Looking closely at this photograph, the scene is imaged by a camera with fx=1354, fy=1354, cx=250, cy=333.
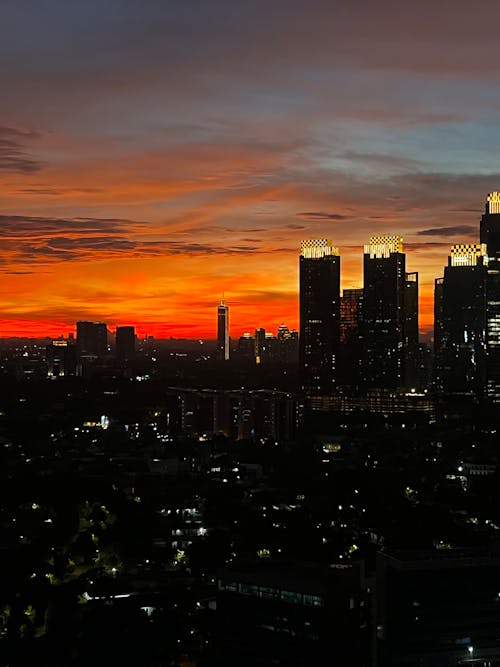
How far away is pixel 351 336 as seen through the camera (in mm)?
54625

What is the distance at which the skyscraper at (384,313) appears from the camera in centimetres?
5412

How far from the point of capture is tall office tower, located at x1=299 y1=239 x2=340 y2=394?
54.3 metres

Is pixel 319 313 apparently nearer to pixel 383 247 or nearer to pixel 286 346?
pixel 383 247

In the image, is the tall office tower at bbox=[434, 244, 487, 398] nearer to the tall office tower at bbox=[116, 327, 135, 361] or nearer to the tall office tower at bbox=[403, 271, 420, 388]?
the tall office tower at bbox=[403, 271, 420, 388]

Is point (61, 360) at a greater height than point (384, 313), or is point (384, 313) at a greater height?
point (384, 313)

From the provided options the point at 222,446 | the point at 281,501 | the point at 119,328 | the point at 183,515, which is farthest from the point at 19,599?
the point at 119,328

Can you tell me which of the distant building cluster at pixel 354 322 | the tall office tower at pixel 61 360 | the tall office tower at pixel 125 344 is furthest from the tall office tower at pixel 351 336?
the tall office tower at pixel 125 344

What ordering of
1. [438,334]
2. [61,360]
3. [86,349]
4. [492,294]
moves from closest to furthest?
1. [492,294]
2. [438,334]
3. [61,360]
4. [86,349]

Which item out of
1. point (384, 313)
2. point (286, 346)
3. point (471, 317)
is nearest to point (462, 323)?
point (471, 317)

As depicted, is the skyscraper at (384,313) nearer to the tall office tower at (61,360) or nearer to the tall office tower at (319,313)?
the tall office tower at (319,313)

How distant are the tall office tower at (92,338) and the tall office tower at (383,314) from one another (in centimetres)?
2688

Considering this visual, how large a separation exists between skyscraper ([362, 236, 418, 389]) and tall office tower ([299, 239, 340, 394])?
1240 mm

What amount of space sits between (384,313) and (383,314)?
63 mm

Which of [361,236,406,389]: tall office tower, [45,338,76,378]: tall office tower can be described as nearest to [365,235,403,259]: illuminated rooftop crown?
[361,236,406,389]: tall office tower
